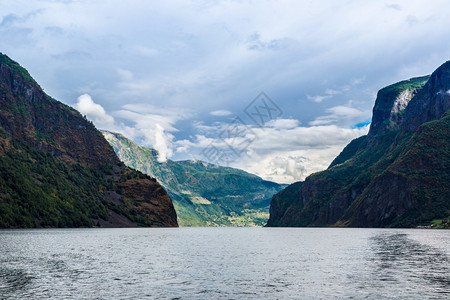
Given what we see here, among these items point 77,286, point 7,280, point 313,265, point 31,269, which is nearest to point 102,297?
point 77,286

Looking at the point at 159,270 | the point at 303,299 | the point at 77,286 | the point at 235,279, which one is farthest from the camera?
the point at 159,270

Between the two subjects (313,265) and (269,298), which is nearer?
(269,298)

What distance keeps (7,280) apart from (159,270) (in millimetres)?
21850

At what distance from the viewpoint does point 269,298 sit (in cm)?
4112

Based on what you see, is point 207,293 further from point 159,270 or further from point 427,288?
point 427,288

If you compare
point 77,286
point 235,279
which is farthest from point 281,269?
point 77,286

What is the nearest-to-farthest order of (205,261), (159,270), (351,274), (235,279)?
(235,279), (351,274), (159,270), (205,261)

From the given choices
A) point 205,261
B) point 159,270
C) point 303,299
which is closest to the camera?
point 303,299

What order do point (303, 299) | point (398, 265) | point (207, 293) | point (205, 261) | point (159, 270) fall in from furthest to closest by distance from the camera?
point (205, 261) → point (398, 265) → point (159, 270) → point (207, 293) → point (303, 299)

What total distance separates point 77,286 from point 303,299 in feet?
85.9

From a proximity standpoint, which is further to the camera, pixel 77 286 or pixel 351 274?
pixel 351 274

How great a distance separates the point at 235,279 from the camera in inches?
2110

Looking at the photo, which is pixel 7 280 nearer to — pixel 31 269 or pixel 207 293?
pixel 31 269

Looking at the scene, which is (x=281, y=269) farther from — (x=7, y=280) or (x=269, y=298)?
(x=7, y=280)
